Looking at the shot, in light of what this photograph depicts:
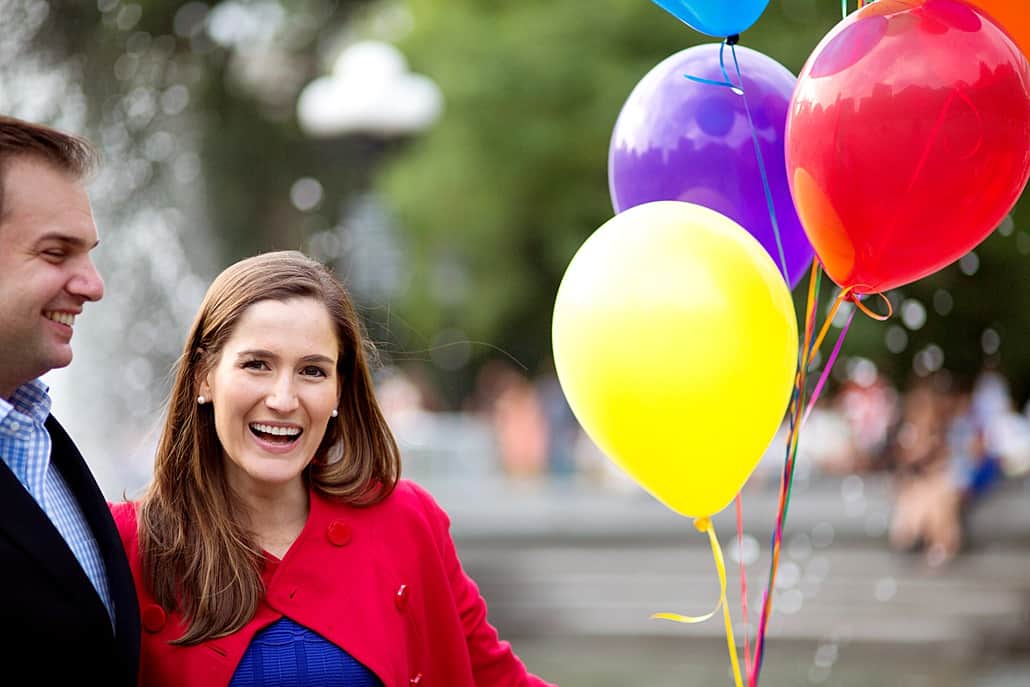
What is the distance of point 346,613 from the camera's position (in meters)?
2.70

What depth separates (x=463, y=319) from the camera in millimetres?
17375

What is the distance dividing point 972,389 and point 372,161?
4.64m

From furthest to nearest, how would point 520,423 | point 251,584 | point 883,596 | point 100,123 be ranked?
point 520,423 < point 100,123 < point 883,596 < point 251,584

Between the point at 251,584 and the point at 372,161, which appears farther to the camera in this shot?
the point at 372,161

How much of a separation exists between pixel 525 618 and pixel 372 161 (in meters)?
3.56

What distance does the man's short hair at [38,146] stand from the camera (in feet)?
7.30

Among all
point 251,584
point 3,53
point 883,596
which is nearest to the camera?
point 251,584

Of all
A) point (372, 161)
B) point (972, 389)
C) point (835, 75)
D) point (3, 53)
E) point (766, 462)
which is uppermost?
point (835, 75)

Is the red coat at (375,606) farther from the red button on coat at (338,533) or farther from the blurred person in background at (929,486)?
the blurred person in background at (929,486)

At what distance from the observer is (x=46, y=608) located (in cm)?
214

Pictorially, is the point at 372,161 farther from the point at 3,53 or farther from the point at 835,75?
the point at 835,75

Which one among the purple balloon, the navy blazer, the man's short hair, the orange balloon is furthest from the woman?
the orange balloon

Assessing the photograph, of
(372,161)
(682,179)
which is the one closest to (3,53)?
(372,161)

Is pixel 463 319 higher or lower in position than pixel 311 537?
lower
